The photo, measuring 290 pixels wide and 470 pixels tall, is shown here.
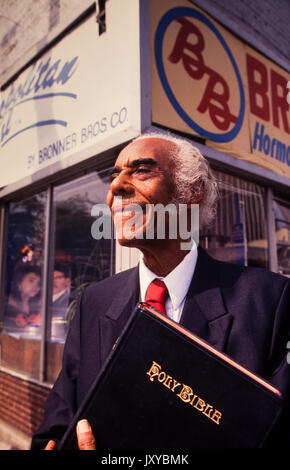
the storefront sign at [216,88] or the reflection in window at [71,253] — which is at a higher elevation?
the storefront sign at [216,88]

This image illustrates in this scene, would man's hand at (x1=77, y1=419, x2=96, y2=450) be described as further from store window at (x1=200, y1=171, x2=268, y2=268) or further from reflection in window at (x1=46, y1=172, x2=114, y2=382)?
store window at (x1=200, y1=171, x2=268, y2=268)

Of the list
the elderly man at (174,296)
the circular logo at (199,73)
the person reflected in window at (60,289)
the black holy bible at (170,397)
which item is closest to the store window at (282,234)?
the circular logo at (199,73)

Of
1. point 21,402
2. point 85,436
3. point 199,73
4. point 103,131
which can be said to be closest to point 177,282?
point 85,436

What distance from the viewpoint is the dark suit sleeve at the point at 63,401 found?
1.26 metres

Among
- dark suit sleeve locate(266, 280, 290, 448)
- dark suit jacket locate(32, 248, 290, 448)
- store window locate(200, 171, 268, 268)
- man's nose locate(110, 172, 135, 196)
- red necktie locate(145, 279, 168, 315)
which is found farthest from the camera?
store window locate(200, 171, 268, 268)

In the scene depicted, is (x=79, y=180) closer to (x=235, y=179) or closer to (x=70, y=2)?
(x=235, y=179)

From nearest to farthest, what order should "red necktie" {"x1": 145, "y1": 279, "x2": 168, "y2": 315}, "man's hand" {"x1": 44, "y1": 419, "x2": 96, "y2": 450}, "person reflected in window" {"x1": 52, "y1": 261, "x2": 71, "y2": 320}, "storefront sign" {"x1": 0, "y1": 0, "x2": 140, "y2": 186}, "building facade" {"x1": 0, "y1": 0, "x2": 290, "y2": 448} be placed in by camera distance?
"man's hand" {"x1": 44, "y1": 419, "x2": 96, "y2": 450} → "red necktie" {"x1": 145, "y1": 279, "x2": 168, "y2": 315} → "storefront sign" {"x1": 0, "y1": 0, "x2": 140, "y2": 186} → "building facade" {"x1": 0, "y1": 0, "x2": 290, "y2": 448} → "person reflected in window" {"x1": 52, "y1": 261, "x2": 71, "y2": 320}

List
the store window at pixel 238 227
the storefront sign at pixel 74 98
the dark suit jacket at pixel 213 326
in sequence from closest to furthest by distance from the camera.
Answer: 1. the dark suit jacket at pixel 213 326
2. the storefront sign at pixel 74 98
3. the store window at pixel 238 227

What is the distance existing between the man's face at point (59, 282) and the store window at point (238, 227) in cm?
174

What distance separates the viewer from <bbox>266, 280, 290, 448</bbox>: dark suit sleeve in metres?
1.05

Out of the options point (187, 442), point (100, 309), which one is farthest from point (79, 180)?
point (187, 442)

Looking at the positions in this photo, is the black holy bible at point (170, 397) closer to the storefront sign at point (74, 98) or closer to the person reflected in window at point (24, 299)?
the storefront sign at point (74, 98)

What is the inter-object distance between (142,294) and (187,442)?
0.66m

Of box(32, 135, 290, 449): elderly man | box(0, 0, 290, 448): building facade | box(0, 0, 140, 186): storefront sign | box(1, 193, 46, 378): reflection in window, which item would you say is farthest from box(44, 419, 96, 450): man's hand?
box(1, 193, 46, 378): reflection in window
